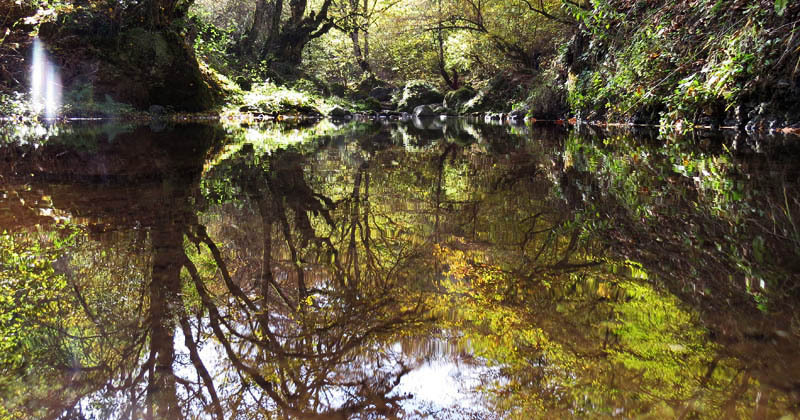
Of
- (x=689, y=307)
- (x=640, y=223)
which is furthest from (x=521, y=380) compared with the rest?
(x=640, y=223)

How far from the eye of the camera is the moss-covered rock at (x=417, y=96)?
2400cm

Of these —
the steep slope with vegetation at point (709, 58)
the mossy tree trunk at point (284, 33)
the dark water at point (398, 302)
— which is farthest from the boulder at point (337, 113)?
the dark water at point (398, 302)

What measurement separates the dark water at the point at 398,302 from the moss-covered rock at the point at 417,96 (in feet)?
69.7

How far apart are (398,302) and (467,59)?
23.9 metres

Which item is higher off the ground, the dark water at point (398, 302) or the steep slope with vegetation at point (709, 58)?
the steep slope with vegetation at point (709, 58)

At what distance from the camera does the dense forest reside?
6902 mm

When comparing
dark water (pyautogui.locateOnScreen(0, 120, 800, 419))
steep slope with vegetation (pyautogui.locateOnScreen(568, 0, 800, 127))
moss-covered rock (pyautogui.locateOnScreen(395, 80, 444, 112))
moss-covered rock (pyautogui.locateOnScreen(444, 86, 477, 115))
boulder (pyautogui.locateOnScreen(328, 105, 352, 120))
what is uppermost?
moss-covered rock (pyautogui.locateOnScreen(395, 80, 444, 112))

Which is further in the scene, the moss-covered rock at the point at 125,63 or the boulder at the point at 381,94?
the boulder at the point at 381,94

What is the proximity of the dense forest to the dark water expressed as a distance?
335 centimetres

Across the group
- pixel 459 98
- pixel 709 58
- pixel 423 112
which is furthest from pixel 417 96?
pixel 709 58

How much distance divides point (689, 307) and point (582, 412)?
0.68 m

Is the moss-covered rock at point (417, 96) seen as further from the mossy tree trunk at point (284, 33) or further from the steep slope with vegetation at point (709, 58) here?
the steep slope with vegetation at point (709, 58)

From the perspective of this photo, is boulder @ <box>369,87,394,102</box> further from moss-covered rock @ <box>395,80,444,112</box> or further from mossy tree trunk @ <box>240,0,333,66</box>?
mossy tree trunk @ <box>240,0,333,66</box>

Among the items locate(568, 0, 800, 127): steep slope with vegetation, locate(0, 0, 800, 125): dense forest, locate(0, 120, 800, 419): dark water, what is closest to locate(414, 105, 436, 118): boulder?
locate(0, 0, 800, 125): dense forest
